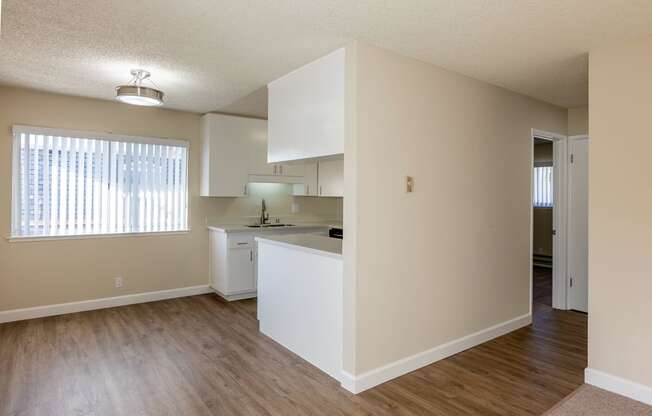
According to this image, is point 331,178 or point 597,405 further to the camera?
point 331,178

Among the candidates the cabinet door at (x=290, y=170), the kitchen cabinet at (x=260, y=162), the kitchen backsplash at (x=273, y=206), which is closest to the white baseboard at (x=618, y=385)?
the kitchen cabinet at (x=260, y=162)

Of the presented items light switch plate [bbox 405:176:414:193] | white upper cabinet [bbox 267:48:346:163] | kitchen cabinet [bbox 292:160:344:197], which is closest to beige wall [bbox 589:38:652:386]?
light switch plate [bbox 405:176:414:193]

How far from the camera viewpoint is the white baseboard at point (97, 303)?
13.7 ft

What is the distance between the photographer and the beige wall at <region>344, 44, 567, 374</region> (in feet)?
9.09

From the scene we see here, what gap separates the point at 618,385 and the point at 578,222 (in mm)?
2296

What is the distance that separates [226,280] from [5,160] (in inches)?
104

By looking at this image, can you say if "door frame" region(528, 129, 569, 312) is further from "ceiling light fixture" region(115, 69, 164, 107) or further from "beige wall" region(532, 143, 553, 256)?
"ceiling light fixture" region(115, 69, 164, 107)

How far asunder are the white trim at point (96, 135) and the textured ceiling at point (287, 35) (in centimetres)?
66

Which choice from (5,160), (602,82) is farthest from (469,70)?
(5,160)

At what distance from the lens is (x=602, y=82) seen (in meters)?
2.77

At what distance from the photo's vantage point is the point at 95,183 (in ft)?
15.0

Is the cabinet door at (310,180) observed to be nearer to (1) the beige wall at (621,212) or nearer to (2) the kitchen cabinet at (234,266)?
(2) the kitchen cabinet at (234,266)

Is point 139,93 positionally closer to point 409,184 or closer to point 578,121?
point 409,184

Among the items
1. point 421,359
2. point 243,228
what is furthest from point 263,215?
point 421,359
